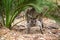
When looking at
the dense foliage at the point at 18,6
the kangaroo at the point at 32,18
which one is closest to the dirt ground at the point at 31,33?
the kangaroo at the point at 32,18

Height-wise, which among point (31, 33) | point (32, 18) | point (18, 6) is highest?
point (18, 6)

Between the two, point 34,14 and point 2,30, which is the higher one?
point 34,14

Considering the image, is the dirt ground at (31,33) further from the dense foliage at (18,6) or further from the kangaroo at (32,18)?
the dense foliage at (18,6)

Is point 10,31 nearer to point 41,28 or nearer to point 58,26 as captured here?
point 41,28

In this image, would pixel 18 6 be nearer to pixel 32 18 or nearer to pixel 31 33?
pixel 32 18

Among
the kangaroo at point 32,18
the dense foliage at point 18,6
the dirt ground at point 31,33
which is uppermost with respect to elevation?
the dense foliage at point 18,6

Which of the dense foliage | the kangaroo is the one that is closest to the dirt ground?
the kangaroo

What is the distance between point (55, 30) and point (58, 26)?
389 millimetres

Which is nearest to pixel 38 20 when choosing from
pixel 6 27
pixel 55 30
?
pixel 55 30

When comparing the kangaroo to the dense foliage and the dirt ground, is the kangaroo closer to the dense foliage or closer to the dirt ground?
the dirt ground

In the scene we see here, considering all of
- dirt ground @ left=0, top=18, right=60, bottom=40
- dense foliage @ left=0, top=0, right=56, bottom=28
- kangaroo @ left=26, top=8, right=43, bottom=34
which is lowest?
dirt ground @ left=0, top=18, right=60, bottom=40

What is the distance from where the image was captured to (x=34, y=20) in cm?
474

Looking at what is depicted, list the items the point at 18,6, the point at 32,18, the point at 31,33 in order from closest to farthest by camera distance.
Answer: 1. the point at 18,6
2. the point at 31,33
3. the point at 32,18

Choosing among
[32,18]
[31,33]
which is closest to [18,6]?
[32,18]
